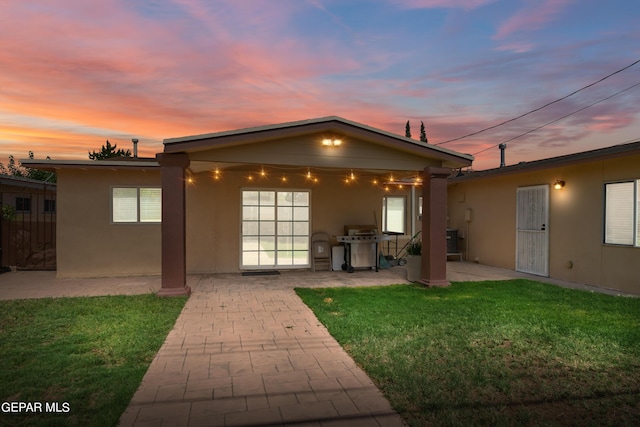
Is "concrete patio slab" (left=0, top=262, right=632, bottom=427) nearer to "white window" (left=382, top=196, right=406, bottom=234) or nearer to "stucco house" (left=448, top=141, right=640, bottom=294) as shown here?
"stucco house" (left=448, top=141, right=640, bottom=294)

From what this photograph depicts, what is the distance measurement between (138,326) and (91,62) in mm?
6579

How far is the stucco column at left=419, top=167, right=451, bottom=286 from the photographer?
778cm

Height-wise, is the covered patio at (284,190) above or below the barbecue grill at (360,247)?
above

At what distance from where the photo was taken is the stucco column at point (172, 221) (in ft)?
22.3

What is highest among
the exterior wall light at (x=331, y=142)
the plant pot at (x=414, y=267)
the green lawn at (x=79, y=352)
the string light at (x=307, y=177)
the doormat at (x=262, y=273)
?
the exterior wall light at (x=331, y=142)

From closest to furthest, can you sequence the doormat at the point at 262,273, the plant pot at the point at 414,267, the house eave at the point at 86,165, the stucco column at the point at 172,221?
the stucco column at the point at 172,221 < the house eave at the point at 86,165 < the plant pot at the point at 414,267 < the doormat at the point at 262,273

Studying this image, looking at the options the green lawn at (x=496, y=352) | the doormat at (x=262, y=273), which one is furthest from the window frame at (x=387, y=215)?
the green lawn at (x=496, y=352)

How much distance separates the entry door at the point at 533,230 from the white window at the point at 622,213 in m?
1.47

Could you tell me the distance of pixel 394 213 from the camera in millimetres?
12805

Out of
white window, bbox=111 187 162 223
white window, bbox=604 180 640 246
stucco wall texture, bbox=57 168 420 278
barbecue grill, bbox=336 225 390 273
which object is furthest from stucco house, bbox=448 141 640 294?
white window, bbox=111 187 162 223

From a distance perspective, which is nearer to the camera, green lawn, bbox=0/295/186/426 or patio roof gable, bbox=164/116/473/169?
green lawn, bbox=0/295/186/426

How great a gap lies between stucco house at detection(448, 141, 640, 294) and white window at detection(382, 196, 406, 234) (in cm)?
199

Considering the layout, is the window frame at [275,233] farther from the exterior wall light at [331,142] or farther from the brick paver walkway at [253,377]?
the brick paver walkway at [253,377]

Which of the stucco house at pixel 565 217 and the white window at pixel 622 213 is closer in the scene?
the white window at pixel 622 213
